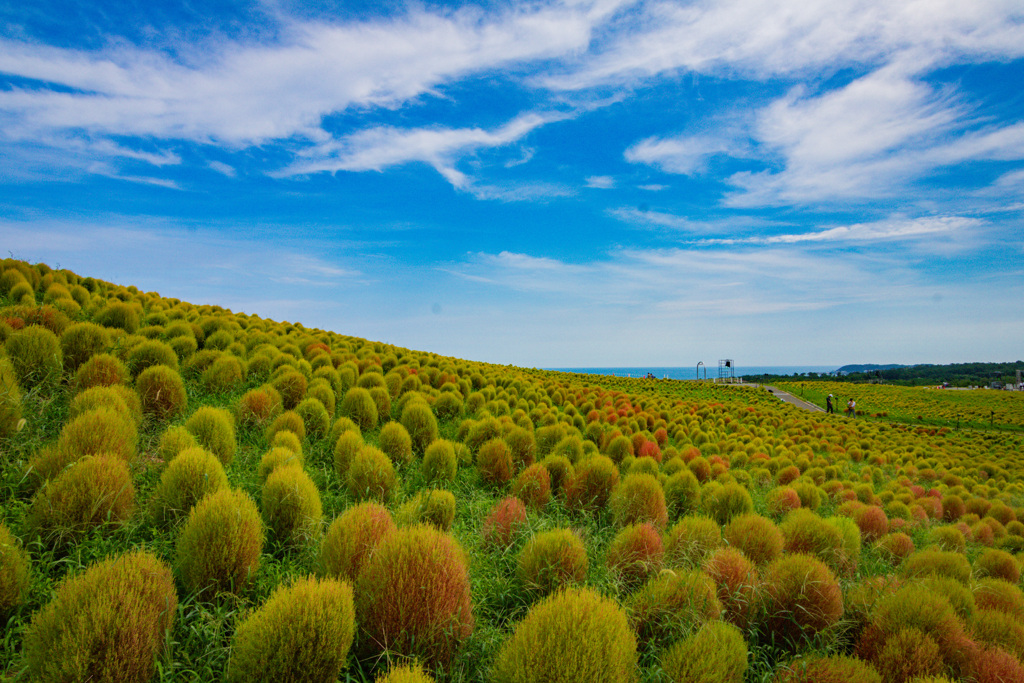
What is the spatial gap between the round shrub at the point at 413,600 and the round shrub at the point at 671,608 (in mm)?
1223

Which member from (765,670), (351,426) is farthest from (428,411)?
(765,670)

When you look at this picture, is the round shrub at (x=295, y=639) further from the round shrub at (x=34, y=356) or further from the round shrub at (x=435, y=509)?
the round shrub at (x=34, y=356)

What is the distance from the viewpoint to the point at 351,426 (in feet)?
17.2

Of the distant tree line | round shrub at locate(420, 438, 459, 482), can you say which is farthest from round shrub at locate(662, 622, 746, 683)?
the distant tree line

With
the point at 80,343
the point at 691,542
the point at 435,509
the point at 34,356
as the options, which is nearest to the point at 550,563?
the point at 435,509

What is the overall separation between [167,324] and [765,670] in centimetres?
767

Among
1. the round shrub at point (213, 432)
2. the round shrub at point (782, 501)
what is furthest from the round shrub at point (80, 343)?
the round shrub at point (782, 501)

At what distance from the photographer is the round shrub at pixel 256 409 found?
5.14 m

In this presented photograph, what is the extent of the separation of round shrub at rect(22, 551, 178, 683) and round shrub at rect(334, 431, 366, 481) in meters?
2.22

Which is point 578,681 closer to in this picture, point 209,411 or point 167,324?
point 209,411

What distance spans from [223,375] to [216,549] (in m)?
3.65

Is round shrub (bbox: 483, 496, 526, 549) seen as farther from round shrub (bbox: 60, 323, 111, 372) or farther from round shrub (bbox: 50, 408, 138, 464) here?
round shrub (bbox: 60, 323, 111, 372)

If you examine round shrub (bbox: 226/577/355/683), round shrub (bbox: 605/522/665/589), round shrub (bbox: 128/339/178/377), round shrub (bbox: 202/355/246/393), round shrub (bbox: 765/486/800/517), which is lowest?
round shrub (bbox: 765/486/800/517)

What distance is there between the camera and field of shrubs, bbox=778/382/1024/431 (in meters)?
30.4
